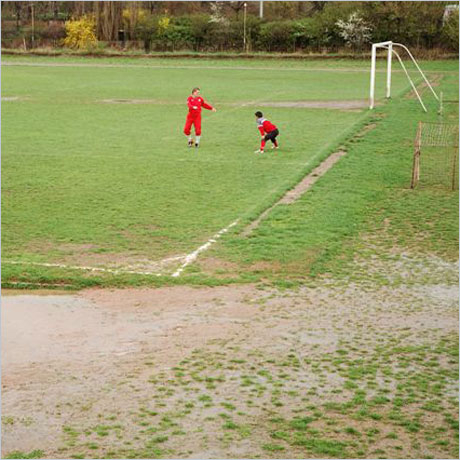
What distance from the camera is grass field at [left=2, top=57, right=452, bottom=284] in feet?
53.4

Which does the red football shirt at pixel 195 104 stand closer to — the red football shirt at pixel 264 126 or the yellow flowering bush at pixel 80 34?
the red football shirt at pixel 264 126

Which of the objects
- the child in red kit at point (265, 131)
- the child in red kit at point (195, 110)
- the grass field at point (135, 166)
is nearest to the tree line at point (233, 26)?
the grass field at point (135, 166)


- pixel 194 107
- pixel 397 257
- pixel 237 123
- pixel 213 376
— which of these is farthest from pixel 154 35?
pixel 213 376

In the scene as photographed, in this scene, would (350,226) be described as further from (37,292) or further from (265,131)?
(265,131)

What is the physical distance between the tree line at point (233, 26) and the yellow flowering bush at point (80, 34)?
78 millimetres

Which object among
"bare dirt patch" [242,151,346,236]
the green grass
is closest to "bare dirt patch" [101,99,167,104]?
"bare dirt patch" [242,151,346,236]

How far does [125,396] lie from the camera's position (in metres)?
9.90

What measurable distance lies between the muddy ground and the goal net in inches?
297

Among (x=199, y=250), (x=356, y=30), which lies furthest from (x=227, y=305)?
(x=356, y=30)

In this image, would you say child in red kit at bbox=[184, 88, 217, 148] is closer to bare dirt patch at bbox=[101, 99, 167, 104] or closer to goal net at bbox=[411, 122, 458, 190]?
goal net at bbox=[411, 122, 458, 190]

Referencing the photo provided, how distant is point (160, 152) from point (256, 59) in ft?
150

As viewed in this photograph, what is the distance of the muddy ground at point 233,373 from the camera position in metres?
8.89

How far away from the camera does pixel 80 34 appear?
252 ft

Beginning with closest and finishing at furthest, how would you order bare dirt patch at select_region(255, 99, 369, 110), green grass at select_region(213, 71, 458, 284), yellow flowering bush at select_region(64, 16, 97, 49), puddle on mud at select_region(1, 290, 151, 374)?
puddle on mud at select_region(1, 290, 151, 374) < green grass at select_region(213, 71, 458, 284) < bare dirt patch at select_region(255, 99, 369, 110) < yellow flowering bush at select_region(64, 16, 97, 49)
